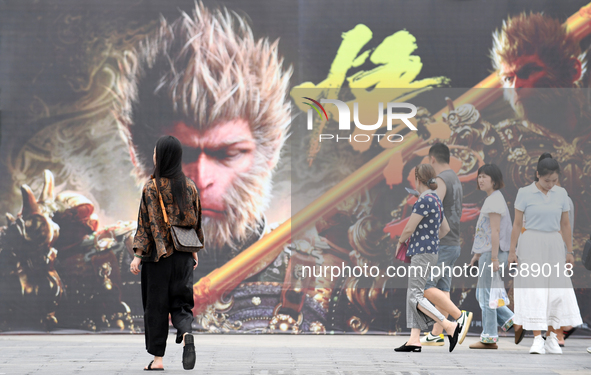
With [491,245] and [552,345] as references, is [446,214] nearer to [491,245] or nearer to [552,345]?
[491,245]

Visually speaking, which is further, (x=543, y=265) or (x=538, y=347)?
(x=543, y=265)

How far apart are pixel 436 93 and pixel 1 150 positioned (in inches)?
190

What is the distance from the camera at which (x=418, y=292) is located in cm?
621

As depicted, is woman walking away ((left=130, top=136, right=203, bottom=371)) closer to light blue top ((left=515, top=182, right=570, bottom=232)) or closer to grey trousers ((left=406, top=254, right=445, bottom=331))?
grey trousers ((left=406, top=254, right=445, bottom=331))

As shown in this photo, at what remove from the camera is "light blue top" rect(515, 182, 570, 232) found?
20.8ft

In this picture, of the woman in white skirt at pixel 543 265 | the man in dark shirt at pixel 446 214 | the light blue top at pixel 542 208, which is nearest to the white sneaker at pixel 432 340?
the man in dark shirt at pixel 446 214

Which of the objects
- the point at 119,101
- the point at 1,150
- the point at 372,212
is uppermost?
the point at 119,101

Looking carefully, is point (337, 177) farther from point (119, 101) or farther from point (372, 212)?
point (119, 101)

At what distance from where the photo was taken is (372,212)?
289 inches

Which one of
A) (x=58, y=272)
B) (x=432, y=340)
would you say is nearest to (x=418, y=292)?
(x=432, y=340)

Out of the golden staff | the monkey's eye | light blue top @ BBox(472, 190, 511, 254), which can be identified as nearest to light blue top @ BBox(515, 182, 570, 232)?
light blue top @ BBox(472, 190, 511, 254)

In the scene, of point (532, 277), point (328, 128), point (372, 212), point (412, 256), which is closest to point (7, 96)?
point (328, 128)

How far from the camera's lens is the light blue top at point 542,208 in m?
6.34

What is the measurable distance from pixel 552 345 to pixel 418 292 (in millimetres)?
1329
